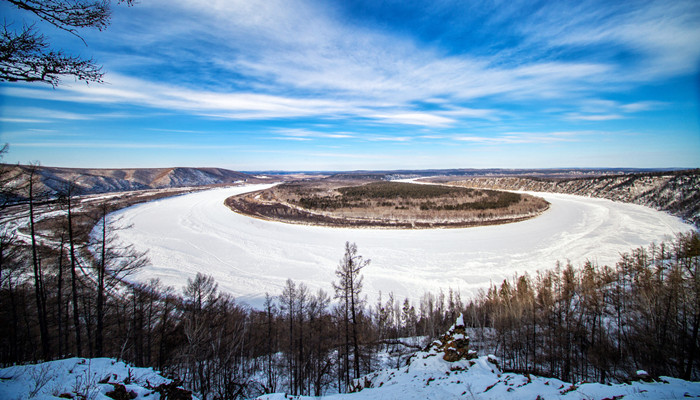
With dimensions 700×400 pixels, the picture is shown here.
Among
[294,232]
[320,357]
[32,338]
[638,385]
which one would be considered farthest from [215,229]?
[638,385]

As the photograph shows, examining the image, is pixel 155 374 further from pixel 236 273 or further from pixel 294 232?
pixel 294 232

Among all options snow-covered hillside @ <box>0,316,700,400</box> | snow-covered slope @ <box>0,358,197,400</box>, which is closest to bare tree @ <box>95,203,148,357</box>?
snow-covered slope @ <box>0,358,197,400</box>

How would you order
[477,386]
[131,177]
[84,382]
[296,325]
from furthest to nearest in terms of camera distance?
[131,177], [296,325], [477,386], [84,382]

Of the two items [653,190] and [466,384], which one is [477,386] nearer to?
[466,384]

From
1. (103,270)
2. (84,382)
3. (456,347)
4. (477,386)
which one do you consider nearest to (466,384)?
(477,386)

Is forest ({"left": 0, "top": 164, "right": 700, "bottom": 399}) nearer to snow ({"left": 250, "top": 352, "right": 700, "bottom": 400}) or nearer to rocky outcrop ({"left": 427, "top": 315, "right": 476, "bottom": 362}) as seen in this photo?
snow ({"left": 250, "top": 352, "right": 700, "bottom": 400})

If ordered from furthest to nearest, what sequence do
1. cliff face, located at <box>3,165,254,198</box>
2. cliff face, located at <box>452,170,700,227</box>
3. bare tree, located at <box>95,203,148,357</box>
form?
cliff face, located at <box>3,165,254,198</box> < cliff face, located at <box>452,170,700,227</box> < bare tree, located at <box>95,203,148,357</box>
